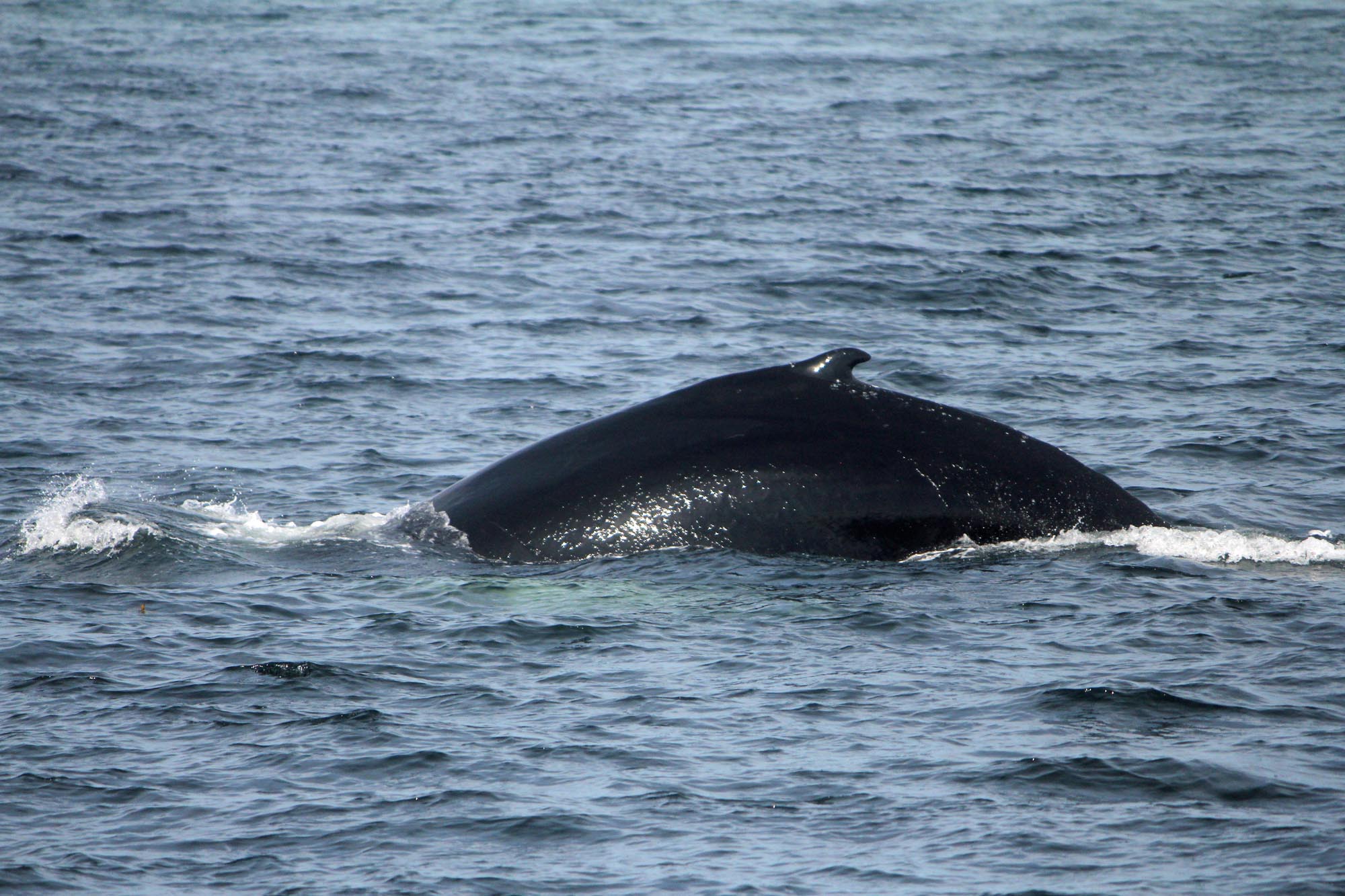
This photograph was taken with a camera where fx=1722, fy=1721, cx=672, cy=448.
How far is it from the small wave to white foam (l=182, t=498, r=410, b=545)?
410cm

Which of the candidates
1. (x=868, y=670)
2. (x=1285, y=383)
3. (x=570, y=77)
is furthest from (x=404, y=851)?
(x=570, y=77)

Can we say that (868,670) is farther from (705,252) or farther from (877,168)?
(877,168)

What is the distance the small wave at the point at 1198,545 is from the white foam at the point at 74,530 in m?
5.54

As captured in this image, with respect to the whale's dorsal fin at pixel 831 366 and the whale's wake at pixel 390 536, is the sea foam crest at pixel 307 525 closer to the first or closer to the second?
the whale's wake at pixel 390 536

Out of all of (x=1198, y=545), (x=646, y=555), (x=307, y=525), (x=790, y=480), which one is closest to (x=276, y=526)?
(x=307, y=525)

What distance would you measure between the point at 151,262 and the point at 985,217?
12.3 m

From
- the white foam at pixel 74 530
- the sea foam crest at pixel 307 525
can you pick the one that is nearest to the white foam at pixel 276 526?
the sea foam crest at pixel 307 525

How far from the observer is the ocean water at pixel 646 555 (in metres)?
7.74

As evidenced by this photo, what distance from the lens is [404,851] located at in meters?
7.47

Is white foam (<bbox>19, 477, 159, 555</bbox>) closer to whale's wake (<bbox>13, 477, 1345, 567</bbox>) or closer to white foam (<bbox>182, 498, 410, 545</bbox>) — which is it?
whale's wake (<bbox>13, 477, 1345, 567</bbox>)

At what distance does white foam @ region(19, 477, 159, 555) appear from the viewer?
1183 centimetres

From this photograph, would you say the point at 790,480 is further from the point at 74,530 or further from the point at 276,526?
the point at 74,530

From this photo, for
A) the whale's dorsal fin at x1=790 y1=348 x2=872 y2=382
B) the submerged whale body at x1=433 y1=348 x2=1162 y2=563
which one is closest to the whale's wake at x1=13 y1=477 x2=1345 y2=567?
the submerged whale body at x1=433 y1=348 x2=1162 y2=563

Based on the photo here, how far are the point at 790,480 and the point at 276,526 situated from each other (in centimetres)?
444
